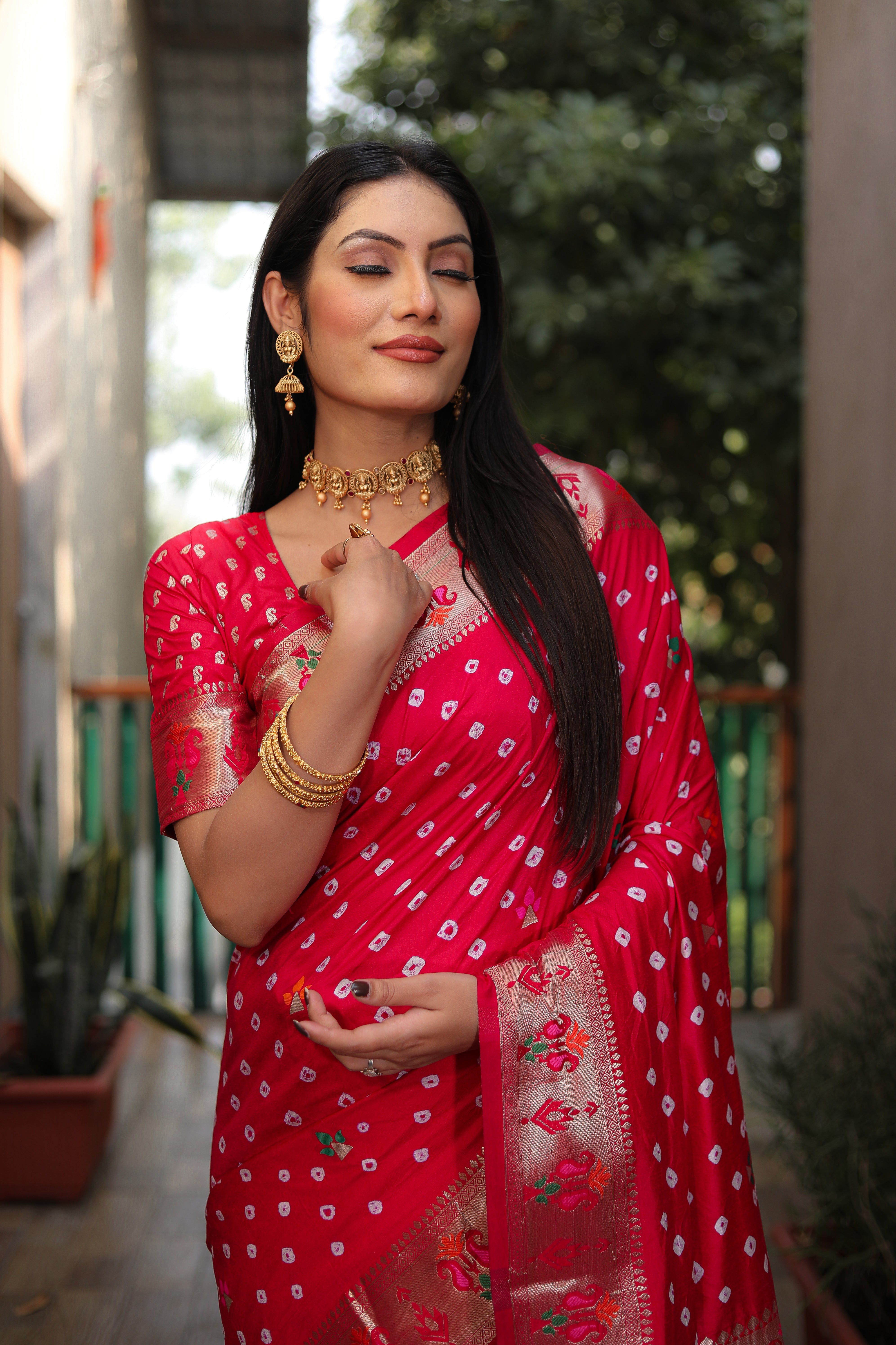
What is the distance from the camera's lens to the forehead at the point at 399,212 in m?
1.05

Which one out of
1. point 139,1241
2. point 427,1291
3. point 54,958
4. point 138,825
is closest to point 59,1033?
point 54,958

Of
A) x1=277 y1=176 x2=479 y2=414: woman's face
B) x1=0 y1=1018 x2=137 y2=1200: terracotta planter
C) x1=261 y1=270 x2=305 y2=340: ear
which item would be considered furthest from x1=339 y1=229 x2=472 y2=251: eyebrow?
x1=0 y1=1018 x2=137 y2=1200: terracotta planter

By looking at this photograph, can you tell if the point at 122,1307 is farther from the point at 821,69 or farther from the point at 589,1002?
the point at 821,69

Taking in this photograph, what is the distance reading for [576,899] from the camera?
1.11 metres

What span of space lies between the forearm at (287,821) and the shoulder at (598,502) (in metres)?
0.27

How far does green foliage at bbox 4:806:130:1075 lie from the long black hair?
6.18 feet

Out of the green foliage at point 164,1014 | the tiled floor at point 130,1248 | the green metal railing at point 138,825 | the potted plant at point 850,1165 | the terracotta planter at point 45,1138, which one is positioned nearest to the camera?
the potted plant at point 850,1165

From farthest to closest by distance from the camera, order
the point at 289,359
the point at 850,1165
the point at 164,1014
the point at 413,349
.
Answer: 1. the point at 164,1014
2. the point at 850,1165
3. the point at 289,359
4. the point at 413,349

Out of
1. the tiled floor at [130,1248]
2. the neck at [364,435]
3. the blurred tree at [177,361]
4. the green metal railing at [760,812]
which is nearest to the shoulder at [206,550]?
the neck at [364,435]

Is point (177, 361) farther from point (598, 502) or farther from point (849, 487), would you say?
point (598, 502)

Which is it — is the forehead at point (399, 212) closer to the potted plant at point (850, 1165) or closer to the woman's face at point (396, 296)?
the woman's face at point (396, 296)

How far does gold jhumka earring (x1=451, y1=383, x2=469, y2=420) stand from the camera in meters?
1.19

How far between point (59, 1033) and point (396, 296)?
7.31ft

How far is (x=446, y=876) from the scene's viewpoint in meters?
1.05
